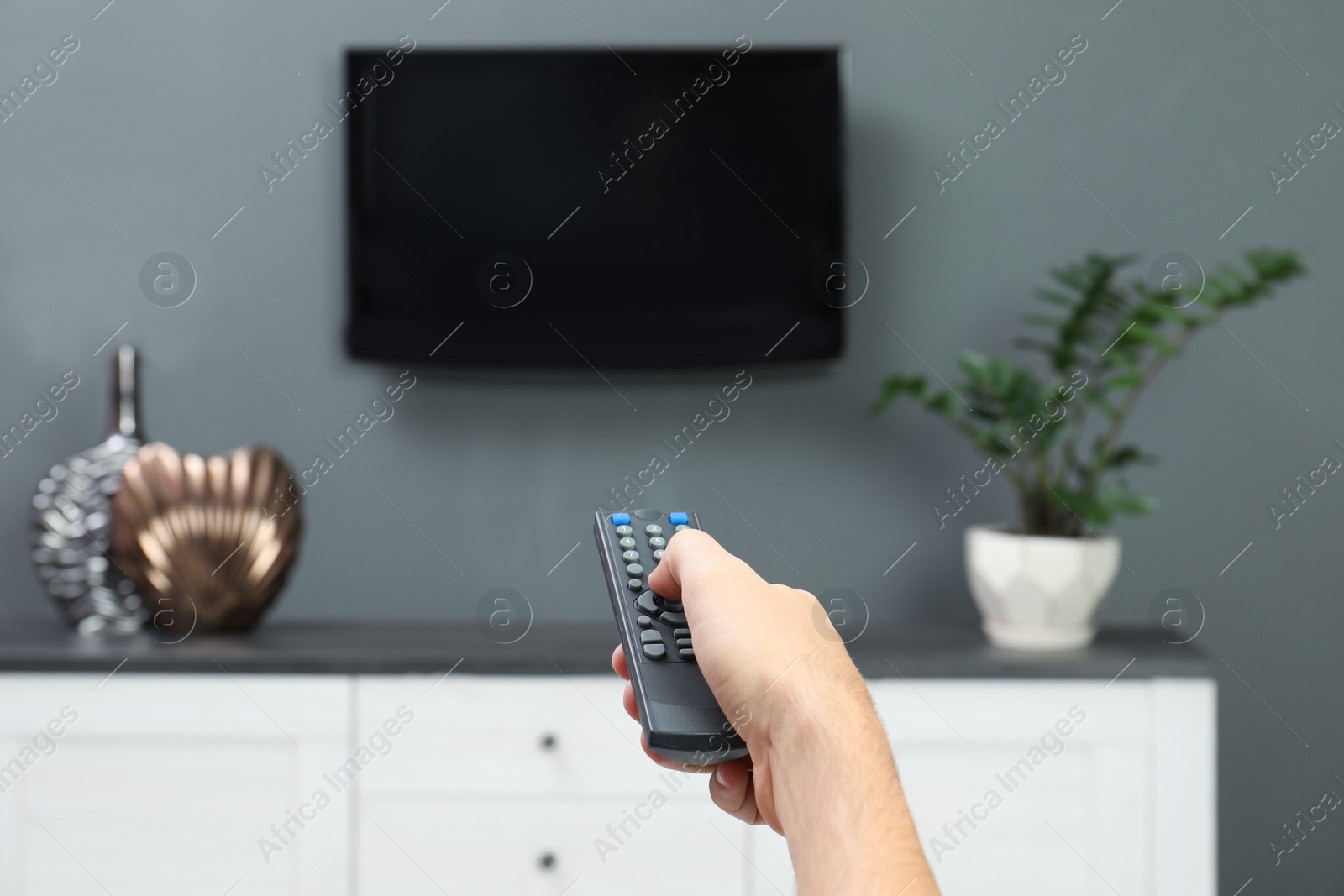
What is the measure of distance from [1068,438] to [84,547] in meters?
1.46

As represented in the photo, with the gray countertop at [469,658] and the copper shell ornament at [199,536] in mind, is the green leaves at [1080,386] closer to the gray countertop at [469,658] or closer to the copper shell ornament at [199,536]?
the gray countertop at [469,658]

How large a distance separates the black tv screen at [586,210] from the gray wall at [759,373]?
12 centimetres

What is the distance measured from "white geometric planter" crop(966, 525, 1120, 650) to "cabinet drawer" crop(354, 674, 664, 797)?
51cm

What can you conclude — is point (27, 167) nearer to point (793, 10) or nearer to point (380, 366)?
point (380, 366)

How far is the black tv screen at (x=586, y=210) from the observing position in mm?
1607

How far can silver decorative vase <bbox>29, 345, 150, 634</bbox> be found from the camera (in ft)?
4.96

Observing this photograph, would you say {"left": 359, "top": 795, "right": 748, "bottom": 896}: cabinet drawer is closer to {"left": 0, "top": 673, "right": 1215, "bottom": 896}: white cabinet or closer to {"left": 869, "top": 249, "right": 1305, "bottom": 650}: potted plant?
{"left": 0, "top": 673, "right": 1215, "bottom": 896}: white cabinet

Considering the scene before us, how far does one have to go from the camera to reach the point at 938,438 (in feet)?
5.64

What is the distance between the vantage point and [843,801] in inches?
20.0

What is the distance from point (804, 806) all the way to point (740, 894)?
90 cm

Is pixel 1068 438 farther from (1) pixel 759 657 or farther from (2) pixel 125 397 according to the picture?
(2) pixel 125 397

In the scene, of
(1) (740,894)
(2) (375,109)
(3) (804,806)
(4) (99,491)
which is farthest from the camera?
Answer: (2) (375,109)

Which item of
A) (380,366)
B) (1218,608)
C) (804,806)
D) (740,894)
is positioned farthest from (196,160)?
(1218,608)

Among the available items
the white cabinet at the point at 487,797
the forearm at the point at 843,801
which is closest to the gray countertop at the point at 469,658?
the white cabinet at the point at 487,797
